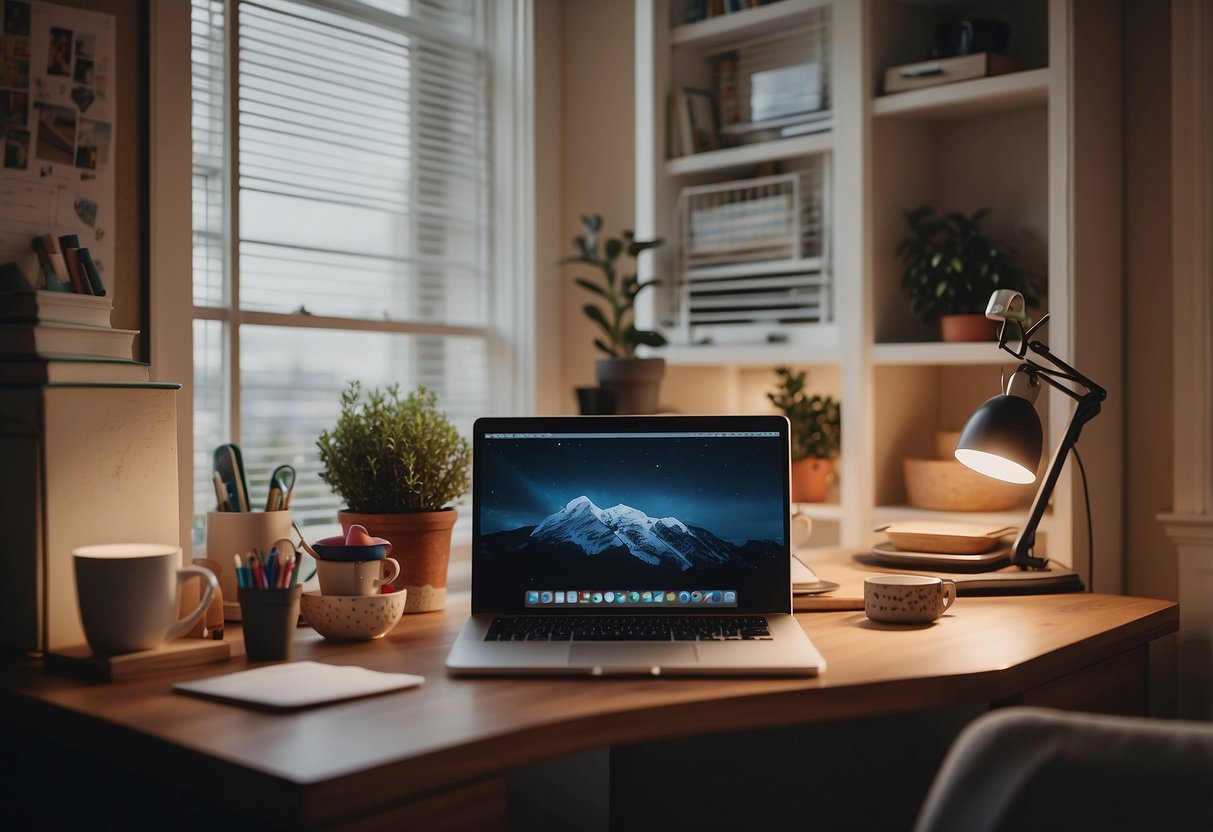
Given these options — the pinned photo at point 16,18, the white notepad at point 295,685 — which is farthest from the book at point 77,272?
the white notepad at point 295,685

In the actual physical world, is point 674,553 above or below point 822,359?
below

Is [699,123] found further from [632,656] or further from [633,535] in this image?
[632,656]

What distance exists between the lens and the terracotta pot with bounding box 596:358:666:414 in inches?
95.1

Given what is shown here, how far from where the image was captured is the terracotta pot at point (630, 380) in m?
2.42

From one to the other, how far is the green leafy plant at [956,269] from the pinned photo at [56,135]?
1.62m

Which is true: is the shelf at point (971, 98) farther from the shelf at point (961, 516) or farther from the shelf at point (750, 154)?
the shelf at point (961, 516)

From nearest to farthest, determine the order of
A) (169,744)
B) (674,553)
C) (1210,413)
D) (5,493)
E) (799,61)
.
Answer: (169,744)
(5,493)
(674,553)
(1210,413)
(799,61)

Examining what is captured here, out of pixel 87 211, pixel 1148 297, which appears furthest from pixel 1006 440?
pixel 87 211

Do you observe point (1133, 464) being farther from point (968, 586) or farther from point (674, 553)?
point (674, 553)

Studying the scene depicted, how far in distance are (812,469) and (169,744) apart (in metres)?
1.81

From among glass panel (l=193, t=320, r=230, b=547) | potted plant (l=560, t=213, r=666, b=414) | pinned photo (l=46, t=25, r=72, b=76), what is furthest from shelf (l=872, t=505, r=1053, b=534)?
pinned photo (l=46, t=25, r=72, b=76)

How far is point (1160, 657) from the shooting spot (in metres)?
2.07

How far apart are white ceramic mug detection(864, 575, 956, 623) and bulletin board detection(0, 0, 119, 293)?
1.38 metres

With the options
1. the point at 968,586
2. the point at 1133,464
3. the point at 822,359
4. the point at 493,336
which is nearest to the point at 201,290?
the point at 493,336
